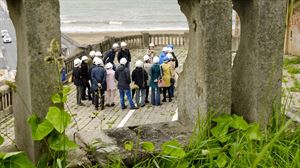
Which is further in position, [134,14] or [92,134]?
[134,14]

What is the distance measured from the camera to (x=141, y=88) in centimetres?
1639

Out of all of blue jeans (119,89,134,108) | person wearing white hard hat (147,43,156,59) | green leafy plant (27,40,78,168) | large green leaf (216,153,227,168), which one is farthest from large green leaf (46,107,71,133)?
person wearing white hard hat (147,43,156,59)

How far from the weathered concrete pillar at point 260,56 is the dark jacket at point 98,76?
9625 mm

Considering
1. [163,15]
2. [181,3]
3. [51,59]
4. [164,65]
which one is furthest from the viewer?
[163,15]

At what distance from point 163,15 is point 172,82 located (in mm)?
68817

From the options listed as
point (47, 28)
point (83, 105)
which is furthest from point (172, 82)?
point (47, 28)

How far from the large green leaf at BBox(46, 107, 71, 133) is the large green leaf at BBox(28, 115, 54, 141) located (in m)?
0.10

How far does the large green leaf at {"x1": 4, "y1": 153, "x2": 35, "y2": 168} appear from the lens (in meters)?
4.75

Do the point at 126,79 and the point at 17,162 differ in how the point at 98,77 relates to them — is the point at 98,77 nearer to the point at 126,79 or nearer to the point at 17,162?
the point at 126,79

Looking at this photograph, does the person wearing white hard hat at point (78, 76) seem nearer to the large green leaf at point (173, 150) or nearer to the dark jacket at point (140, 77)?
the dark jacket at point (140, 77)

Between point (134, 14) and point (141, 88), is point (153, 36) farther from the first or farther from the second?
point (134, 14)

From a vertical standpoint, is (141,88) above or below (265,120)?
below

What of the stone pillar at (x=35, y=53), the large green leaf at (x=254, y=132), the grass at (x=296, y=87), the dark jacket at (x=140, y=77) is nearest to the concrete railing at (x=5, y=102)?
the dark jacket at (x=140, y=77)

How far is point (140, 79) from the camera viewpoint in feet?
53.2
